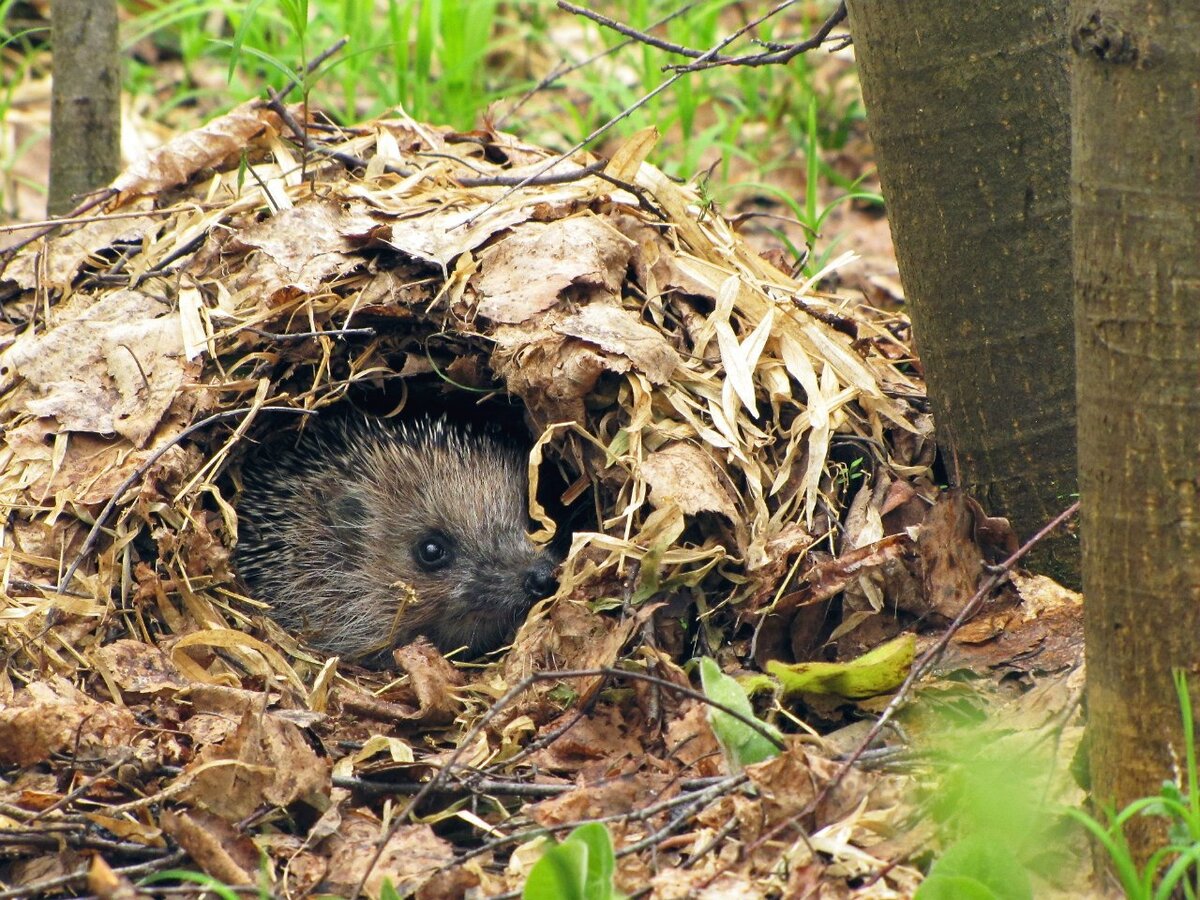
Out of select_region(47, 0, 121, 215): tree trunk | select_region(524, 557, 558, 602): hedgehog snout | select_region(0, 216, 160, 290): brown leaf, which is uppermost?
select_region(47, 0, 121, 215): tree trunk

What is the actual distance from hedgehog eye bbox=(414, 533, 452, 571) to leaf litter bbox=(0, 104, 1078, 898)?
54 centimetres

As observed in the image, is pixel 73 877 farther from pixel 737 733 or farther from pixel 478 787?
pixel 737 733

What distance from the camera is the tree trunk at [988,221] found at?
346 centimetres

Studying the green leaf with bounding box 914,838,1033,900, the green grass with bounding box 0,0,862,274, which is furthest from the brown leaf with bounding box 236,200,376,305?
the green leaf with bounding box 914,838,1033,900

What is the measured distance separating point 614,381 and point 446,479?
3.96 ft

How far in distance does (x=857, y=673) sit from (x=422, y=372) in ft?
7.15

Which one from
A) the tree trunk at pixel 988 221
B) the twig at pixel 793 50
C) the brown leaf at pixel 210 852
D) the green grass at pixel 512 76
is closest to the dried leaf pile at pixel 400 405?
the brown leaf at pixel 210 852

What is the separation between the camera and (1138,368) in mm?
2336

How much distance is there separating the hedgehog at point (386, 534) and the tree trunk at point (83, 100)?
1.57 m

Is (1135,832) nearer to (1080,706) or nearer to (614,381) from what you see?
(1080,706)

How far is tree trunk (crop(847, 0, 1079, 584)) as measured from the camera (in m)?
3.46

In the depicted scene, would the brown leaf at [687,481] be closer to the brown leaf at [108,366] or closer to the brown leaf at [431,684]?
the brown leaf at [431,684]

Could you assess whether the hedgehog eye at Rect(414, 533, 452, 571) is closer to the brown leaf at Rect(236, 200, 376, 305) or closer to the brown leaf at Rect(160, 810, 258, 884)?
the brown leaf at Rect(236, 200, 376, 305)

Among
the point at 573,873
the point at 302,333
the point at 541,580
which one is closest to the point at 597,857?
the point at 573,873
